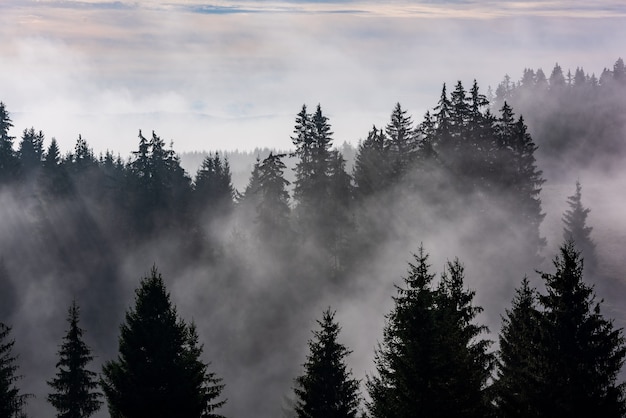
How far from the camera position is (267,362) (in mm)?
65625

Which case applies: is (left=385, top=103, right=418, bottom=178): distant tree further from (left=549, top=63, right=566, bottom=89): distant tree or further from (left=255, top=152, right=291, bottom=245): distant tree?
(left=549, top=63, right=566, bottom=89): distant tree

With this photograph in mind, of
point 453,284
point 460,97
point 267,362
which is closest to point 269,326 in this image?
point 267,362

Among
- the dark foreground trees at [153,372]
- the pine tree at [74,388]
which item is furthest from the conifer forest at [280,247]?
the dark foreground trees at [153,372]

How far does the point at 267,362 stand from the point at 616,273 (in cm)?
4145

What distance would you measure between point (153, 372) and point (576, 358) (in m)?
13.1

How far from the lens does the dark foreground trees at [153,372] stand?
65.1 ft

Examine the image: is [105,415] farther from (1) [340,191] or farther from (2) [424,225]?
(2) [424,225]

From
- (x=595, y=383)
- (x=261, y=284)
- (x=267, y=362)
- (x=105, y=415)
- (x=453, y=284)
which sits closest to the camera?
(x=595, y=383)

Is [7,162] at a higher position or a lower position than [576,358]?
higher

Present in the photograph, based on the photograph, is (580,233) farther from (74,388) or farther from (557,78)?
(557,78)

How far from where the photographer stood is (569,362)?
17688mm

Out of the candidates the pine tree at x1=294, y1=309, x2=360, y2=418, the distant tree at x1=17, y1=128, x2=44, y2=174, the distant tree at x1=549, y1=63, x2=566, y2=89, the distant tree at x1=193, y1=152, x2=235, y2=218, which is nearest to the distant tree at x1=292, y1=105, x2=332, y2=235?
the distant tree at x1=193, y1=152, x2=235, y2=218

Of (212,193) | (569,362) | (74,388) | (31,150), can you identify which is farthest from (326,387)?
(31,150)

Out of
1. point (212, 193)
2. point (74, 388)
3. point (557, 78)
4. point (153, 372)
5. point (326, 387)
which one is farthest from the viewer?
point (557, 78)
